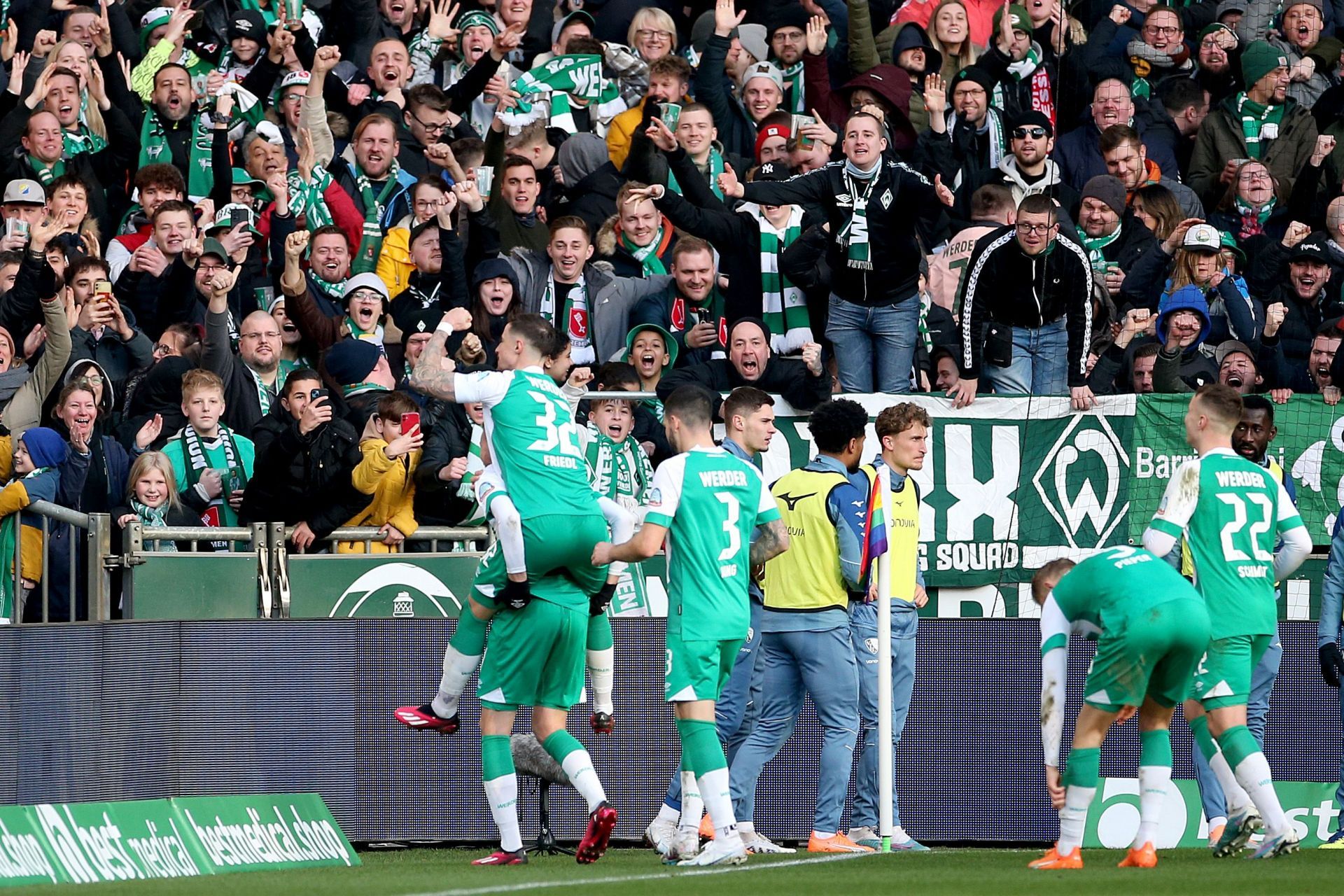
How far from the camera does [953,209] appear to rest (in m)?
16.8

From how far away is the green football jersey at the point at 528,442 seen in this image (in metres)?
9.57

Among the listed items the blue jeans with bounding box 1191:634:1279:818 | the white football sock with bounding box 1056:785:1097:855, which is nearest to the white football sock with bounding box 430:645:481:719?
the white football sock with bounding box 1056:785:1097:855

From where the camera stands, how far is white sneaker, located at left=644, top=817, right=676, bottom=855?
394 inches

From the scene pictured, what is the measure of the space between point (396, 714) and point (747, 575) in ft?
5.90

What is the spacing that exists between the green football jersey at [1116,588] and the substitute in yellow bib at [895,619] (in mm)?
1968

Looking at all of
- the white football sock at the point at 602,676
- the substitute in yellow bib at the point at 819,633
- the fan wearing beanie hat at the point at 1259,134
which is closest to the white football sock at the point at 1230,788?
the substitute in yellow bib at the point at 819,633

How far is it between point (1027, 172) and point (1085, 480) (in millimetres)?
3584

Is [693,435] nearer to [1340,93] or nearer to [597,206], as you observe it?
[597,206]

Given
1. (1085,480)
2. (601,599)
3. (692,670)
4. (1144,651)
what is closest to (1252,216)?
(1085,480)

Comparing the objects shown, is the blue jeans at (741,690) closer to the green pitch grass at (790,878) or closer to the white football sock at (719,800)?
the green pitch grass at (790,878)

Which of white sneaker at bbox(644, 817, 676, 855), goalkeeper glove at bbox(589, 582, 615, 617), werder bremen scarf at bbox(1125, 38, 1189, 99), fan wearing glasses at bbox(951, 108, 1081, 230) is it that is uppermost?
werder bremen scarf at bbox(1125, 38, 1189, 99)

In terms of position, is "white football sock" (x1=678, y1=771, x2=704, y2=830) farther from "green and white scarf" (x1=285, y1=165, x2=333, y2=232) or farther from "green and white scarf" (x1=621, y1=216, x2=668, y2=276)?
"green and white scarf" (x1=285, y1=165, x2=333, y2=232)

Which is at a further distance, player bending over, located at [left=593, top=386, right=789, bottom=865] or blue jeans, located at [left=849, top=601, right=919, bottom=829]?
blue jeans, located at [left=849, top=601, right=919, bottom=829]

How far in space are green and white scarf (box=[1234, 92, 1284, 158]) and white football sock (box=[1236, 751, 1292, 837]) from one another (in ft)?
31.1
